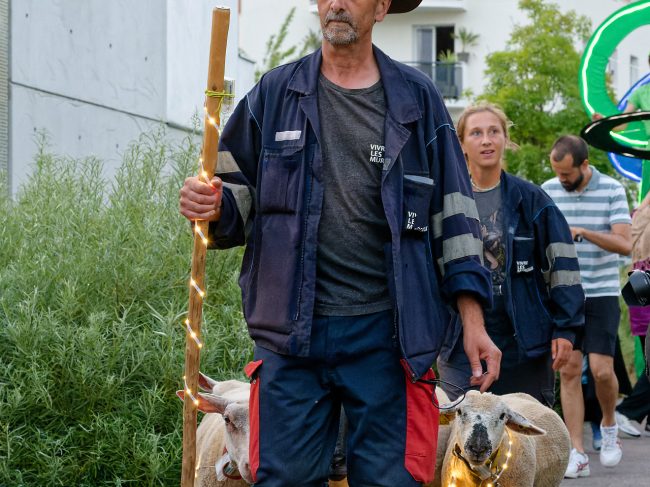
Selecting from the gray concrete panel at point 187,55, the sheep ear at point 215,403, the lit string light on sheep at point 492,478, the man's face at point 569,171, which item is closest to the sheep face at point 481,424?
the lit string light on sheep at point 492,478

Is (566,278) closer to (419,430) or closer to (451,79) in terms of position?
(419,430)

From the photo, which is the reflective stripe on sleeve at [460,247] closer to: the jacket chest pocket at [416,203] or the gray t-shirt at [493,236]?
the jacket chest pocket at [416,203]

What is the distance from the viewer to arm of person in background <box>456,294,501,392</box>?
4.33 meters

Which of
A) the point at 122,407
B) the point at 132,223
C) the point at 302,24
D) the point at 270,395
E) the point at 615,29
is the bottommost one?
the point at 122,407

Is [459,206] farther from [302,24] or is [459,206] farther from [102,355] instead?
[302,24]

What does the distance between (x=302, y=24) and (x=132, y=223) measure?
38.5m

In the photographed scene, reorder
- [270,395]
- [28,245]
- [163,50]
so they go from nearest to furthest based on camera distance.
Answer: [270,395] → [28,245] → [163,50]

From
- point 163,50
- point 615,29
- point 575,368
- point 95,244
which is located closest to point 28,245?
point 95,244

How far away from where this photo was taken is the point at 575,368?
9336mm

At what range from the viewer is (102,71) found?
54.9 feet

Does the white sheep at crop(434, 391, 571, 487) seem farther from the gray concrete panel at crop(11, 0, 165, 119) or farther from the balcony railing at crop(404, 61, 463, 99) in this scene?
the balcony railing at crop(404, 61, 463, 99)

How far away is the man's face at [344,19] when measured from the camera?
14.3 feet

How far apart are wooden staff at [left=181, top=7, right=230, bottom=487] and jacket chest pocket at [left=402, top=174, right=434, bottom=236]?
26.3 inches

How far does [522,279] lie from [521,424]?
39.1 inches
